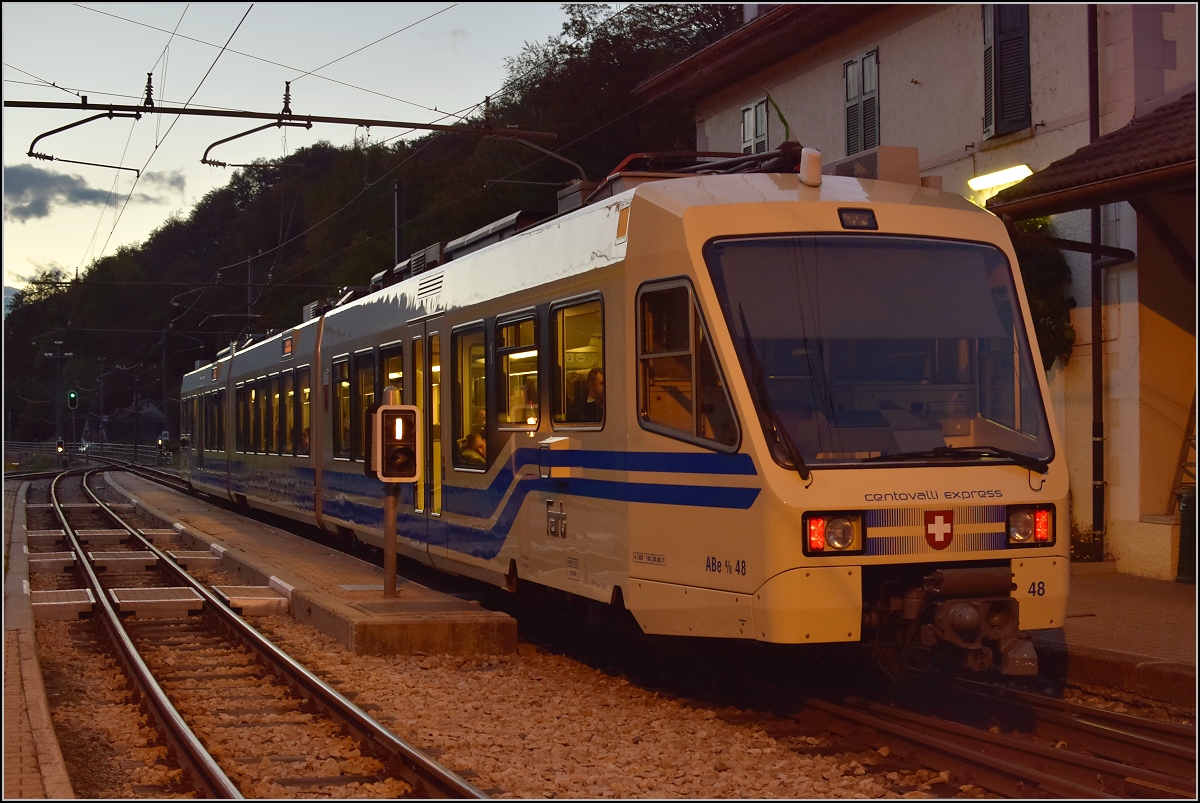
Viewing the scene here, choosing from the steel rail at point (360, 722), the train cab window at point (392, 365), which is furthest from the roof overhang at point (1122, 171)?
the steel rail at point (360, 722)

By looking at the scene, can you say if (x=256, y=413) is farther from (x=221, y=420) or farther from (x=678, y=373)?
(x=678, y=373)

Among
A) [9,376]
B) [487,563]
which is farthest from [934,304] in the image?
[9,376]

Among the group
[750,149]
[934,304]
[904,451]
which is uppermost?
[750,149]

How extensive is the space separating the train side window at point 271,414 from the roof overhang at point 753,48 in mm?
8826

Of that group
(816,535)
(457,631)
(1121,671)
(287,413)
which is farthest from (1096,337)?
(287,413)

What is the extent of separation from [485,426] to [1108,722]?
516 cm

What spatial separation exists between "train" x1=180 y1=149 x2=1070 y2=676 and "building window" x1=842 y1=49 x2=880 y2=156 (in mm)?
10334

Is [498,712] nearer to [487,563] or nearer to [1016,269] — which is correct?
[487,563]

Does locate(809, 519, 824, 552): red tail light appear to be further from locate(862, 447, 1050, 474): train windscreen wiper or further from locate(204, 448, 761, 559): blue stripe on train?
locate(862, 447, 1050, 474): train windscreen wiper

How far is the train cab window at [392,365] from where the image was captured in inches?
548

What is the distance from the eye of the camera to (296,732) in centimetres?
828

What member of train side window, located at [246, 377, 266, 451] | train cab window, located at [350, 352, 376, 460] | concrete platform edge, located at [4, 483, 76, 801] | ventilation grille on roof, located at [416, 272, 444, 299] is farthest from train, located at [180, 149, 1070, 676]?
train side window, located at [246, 377, 266, 451]

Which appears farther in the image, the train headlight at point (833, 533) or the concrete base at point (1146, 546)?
the concrete base at point (1146, 546)

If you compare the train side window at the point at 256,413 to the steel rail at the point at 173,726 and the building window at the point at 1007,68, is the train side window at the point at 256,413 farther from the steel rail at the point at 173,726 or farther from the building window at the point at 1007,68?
the building window at the point at 1007,68
